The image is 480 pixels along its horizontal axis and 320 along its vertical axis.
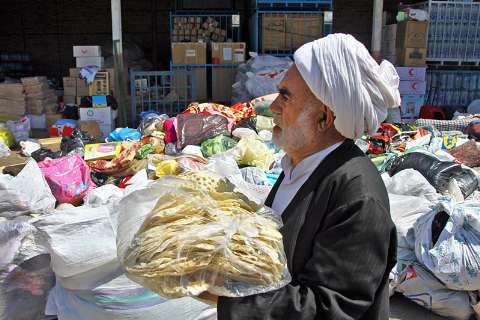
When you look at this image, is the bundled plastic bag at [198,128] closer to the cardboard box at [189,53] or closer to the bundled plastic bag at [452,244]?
the cardboard box at [189,53]

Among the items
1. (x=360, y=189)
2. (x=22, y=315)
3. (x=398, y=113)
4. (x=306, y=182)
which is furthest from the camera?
(x=398, y=113)

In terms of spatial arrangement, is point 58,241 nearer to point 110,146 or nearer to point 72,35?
point 110,146

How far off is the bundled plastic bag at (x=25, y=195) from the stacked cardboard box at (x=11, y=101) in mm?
4854

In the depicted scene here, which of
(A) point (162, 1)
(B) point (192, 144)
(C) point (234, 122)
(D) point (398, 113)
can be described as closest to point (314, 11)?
(D) point (398, 113)

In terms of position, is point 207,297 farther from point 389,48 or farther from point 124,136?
point 389,48

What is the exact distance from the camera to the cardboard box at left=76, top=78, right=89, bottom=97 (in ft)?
27.3

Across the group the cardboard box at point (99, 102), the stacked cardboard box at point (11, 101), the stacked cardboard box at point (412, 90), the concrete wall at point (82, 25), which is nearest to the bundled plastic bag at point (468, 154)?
the stacked cardboard box at point (412, 90)

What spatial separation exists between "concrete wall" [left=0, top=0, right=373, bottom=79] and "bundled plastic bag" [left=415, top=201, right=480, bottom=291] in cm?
1067

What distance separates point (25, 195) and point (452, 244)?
A: 10.1ft

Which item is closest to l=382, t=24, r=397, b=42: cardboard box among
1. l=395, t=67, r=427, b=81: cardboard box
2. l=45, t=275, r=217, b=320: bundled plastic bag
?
l=395, t=67, r=427, b=81: cardboard box

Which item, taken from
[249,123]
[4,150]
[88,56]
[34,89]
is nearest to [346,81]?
[249,123]

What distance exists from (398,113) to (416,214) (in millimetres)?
→ 4872

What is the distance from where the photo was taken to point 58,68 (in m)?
13.5

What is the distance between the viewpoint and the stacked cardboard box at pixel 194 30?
9602 mm
